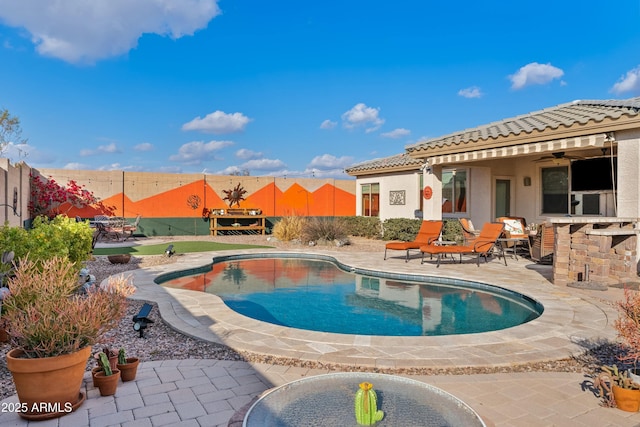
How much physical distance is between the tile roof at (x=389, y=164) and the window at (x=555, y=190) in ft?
14.4

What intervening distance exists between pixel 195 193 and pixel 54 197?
18.8ft

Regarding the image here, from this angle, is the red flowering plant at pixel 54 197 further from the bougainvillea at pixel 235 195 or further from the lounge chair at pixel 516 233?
the lounge chair at pixel 516 233

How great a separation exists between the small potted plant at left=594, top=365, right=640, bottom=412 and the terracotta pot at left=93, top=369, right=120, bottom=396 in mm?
3701

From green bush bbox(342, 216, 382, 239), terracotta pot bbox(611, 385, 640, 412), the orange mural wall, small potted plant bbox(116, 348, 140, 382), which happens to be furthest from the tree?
terracotta pot bbox(611, 385, 640, 412)

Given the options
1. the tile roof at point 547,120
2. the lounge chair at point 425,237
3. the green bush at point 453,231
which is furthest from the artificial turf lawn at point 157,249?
the tile roof at point 547,120

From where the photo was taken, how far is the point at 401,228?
1575 cm

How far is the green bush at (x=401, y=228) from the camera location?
1534 centimetres

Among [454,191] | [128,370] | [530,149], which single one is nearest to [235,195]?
[454,191]

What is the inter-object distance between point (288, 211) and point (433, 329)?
16.3 metres

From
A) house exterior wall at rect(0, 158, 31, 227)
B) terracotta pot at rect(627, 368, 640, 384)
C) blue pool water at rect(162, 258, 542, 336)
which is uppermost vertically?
house exterior wall at rect(0, 158, 31, 227)

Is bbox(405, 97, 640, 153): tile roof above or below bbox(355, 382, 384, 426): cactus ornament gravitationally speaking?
above

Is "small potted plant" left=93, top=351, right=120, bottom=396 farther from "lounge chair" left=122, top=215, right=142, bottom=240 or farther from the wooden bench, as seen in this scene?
the wooden bench

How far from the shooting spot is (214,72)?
18.5 meters

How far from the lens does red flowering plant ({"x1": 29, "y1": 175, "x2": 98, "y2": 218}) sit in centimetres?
1591
